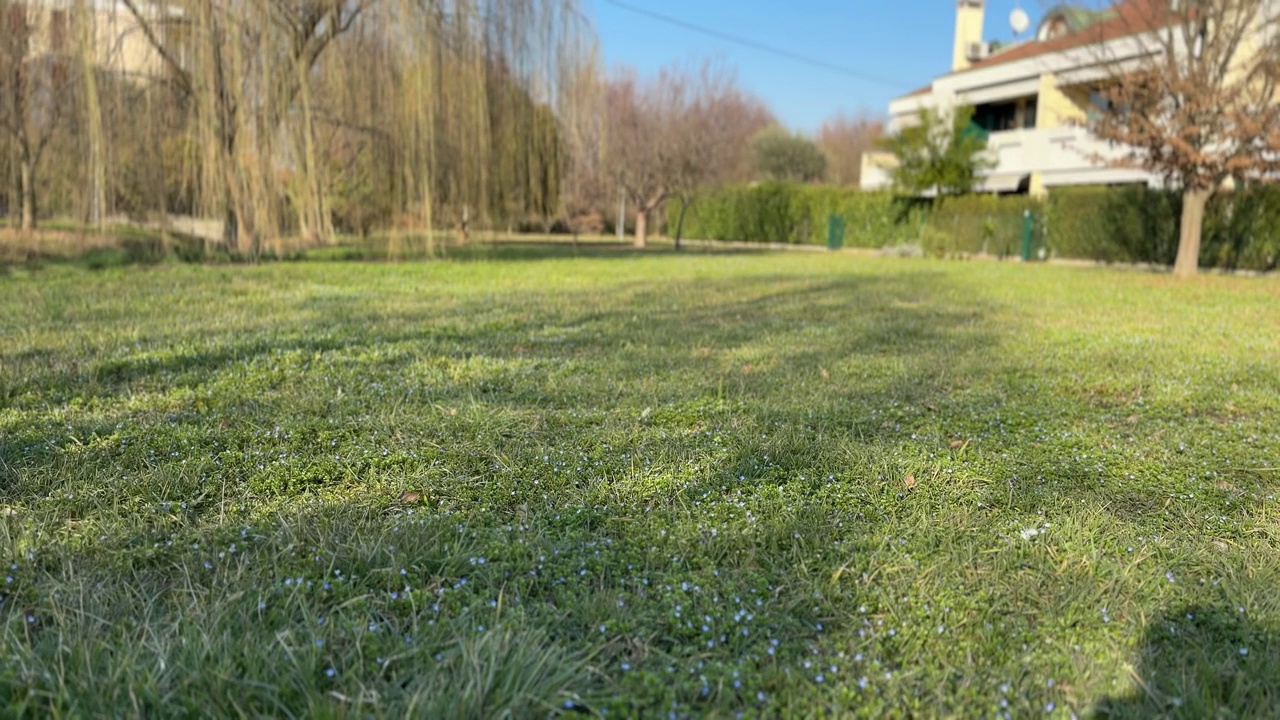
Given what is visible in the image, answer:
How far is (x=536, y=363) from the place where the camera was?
16.6 feet

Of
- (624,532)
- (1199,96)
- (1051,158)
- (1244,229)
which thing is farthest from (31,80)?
(1051,158)

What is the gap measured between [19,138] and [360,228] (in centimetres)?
425

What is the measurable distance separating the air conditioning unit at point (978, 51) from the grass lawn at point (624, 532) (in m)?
33.7

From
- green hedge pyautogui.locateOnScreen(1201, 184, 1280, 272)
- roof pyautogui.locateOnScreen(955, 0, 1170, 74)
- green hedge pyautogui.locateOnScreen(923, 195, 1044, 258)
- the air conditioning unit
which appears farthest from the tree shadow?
the air conditioning unit

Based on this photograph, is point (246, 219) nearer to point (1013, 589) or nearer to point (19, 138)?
point (19, 138)

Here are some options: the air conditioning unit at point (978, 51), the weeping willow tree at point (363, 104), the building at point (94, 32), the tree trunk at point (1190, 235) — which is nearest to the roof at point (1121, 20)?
the tree trunk at point (1190, 235)

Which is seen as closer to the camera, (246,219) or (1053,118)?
(246,219)

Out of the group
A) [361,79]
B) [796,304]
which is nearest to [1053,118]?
[796,304]

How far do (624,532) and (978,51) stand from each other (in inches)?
1497

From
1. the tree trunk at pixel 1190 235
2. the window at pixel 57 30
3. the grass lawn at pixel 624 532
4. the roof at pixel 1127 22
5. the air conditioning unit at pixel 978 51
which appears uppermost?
the air conditioning unit at pixel 978 51

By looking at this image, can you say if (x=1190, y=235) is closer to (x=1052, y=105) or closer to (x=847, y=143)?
(x=1052, y=105)

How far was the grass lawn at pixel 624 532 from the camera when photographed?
1.71 metres

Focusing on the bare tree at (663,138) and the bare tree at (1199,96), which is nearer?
the bare tree at (1199,96)

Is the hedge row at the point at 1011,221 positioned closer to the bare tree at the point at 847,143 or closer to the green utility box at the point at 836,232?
the green utility box at the point at 836,232
